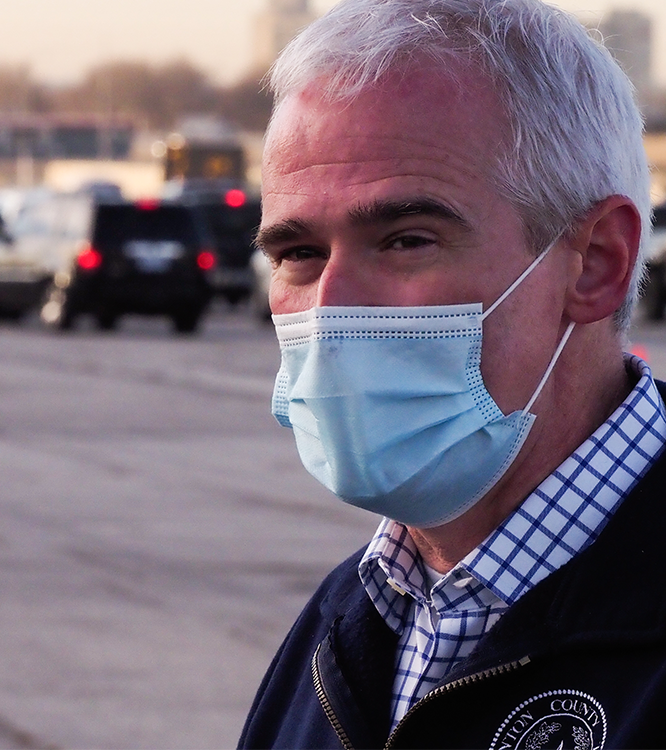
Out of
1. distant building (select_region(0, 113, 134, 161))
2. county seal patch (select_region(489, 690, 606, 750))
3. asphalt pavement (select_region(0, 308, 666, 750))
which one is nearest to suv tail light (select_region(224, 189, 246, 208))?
asphalt pavement (select_region(0, 308, 666, 750))

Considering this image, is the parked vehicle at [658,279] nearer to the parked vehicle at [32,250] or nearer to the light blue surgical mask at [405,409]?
the parked vehicle at [32,250]

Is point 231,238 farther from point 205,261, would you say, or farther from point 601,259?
point 601,259

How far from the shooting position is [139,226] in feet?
78.1

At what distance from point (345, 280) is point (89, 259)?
70.6ft

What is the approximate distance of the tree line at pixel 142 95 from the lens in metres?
142

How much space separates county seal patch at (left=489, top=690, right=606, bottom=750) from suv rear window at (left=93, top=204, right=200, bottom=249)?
21919mm

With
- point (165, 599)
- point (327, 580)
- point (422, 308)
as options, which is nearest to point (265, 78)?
point (422, 308)

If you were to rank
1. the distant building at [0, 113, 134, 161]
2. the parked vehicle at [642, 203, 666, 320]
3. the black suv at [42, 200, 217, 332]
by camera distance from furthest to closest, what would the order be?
the distant building at [0, 113, 134, 161] < the parked vehicle at [642, 203, 666, 320] < the black suv at [42, 200, 217, 332]

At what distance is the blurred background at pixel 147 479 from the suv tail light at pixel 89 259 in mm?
20

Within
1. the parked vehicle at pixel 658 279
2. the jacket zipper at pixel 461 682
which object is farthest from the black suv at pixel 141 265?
the jacket zipper at pixel 461 682

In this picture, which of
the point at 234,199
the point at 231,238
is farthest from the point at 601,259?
the point at 234,199

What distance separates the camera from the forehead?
2332mm

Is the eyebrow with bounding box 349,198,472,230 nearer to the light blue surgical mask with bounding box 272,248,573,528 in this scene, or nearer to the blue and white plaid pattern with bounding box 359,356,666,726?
the light blue surgical mask with bounding box 272,248,573,528

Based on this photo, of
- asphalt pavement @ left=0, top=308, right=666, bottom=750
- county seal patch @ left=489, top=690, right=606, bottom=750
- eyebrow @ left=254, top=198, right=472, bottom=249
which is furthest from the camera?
asphalt pavement @ left=0, top=308, right=666, bottom=750
